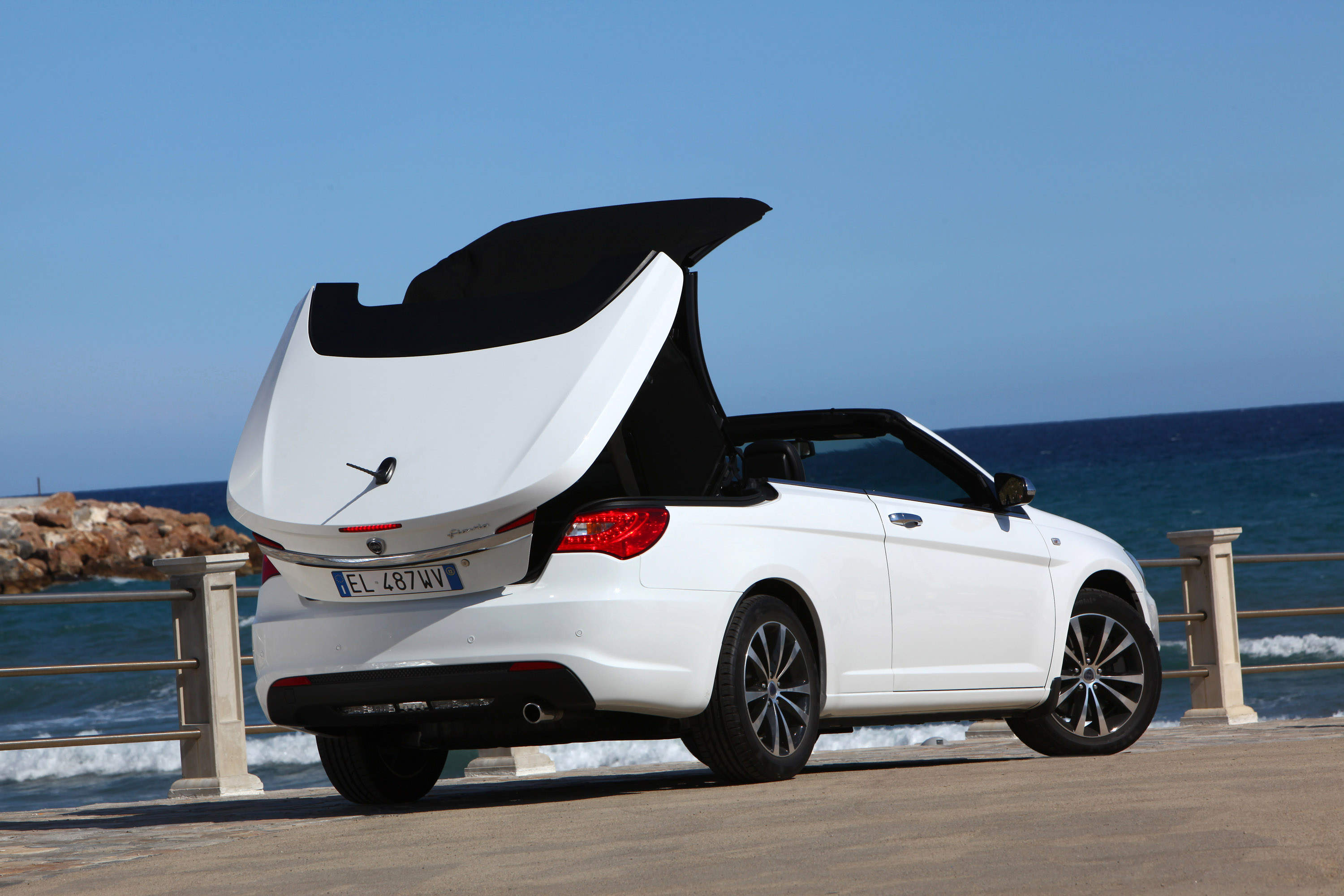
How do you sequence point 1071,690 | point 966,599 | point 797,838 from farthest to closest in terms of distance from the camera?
point 1071,690 → point 966,599 → point 797,838

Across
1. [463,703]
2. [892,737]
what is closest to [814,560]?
[463,703]

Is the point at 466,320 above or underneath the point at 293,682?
above

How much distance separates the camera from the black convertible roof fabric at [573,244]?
260 inches

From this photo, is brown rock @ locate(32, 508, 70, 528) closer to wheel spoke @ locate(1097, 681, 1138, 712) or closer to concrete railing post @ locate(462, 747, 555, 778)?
concrete railing post @ locate(462, 747, 555, 778)

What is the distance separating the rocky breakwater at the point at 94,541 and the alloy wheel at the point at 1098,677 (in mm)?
48939

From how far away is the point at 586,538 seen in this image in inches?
227

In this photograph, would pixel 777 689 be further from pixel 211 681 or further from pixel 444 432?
pixel 211 681

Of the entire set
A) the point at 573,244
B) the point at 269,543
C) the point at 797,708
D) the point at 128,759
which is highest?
the point at 573,244

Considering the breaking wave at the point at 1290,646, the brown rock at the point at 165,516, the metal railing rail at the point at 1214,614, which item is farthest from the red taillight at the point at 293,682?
the brown rock at the point at 165,516

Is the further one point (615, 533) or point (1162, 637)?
point (1162, 637)

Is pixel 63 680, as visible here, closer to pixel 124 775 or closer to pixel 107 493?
pixel 124 775

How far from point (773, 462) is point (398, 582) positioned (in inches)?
68.3

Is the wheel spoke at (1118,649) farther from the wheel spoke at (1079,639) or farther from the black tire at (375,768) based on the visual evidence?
the black tire at (375,768)

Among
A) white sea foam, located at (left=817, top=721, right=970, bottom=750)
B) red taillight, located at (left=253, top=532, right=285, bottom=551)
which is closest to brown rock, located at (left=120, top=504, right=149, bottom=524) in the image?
white sea foam, located at (left=817, top=721, right=970, bottom=750)
